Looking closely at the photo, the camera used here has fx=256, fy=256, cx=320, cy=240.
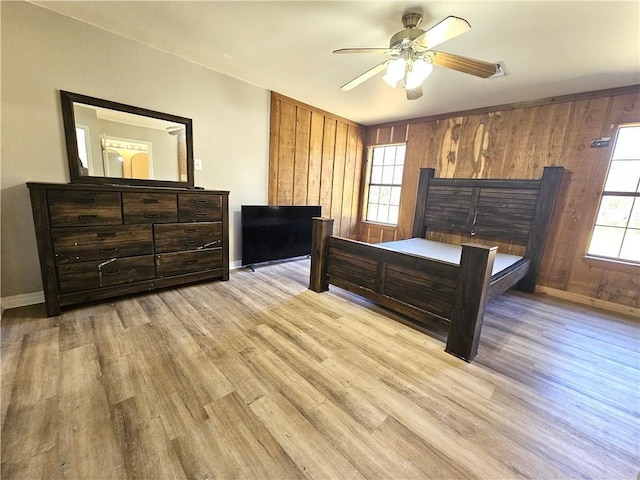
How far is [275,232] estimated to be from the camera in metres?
3.94

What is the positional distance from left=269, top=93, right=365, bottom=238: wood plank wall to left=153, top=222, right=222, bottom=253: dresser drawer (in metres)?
1.23

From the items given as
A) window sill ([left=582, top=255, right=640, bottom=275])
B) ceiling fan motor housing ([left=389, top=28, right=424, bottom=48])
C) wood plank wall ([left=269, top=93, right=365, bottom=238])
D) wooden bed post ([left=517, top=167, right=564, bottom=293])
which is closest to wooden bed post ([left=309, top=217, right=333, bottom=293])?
wood plank wall ([left=269, top=93, right=365, bottom=238])

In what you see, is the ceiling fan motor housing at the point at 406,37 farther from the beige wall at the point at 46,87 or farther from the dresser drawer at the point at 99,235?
the dresser drawer at the point at 99,235

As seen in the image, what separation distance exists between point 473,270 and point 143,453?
223cm

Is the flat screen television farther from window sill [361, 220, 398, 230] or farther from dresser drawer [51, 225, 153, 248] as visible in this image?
window sill [361, 220, 398, 230]

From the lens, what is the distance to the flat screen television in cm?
367

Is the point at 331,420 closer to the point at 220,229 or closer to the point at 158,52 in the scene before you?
the point at 220,229

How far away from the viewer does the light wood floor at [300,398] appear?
117cm

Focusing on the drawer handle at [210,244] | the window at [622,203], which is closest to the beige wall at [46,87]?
the drawer handle at [210,244]

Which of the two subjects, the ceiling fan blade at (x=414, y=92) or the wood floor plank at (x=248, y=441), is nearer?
the wood floor plank at (x=248, y=441)

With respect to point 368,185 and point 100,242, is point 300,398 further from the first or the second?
point 368,185

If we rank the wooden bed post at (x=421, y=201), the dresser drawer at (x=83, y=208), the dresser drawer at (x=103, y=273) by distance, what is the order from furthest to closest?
the wooden bed post at (x=421, y=201), the dresser drawer at (x=103, y=273), the dresser drawer at (x=83, y=208)

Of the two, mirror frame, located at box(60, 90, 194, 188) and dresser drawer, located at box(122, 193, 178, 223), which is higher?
mirror frame, located at box(60, 90, 194, 188)

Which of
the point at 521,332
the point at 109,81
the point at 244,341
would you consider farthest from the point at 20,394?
the point at 521,332
